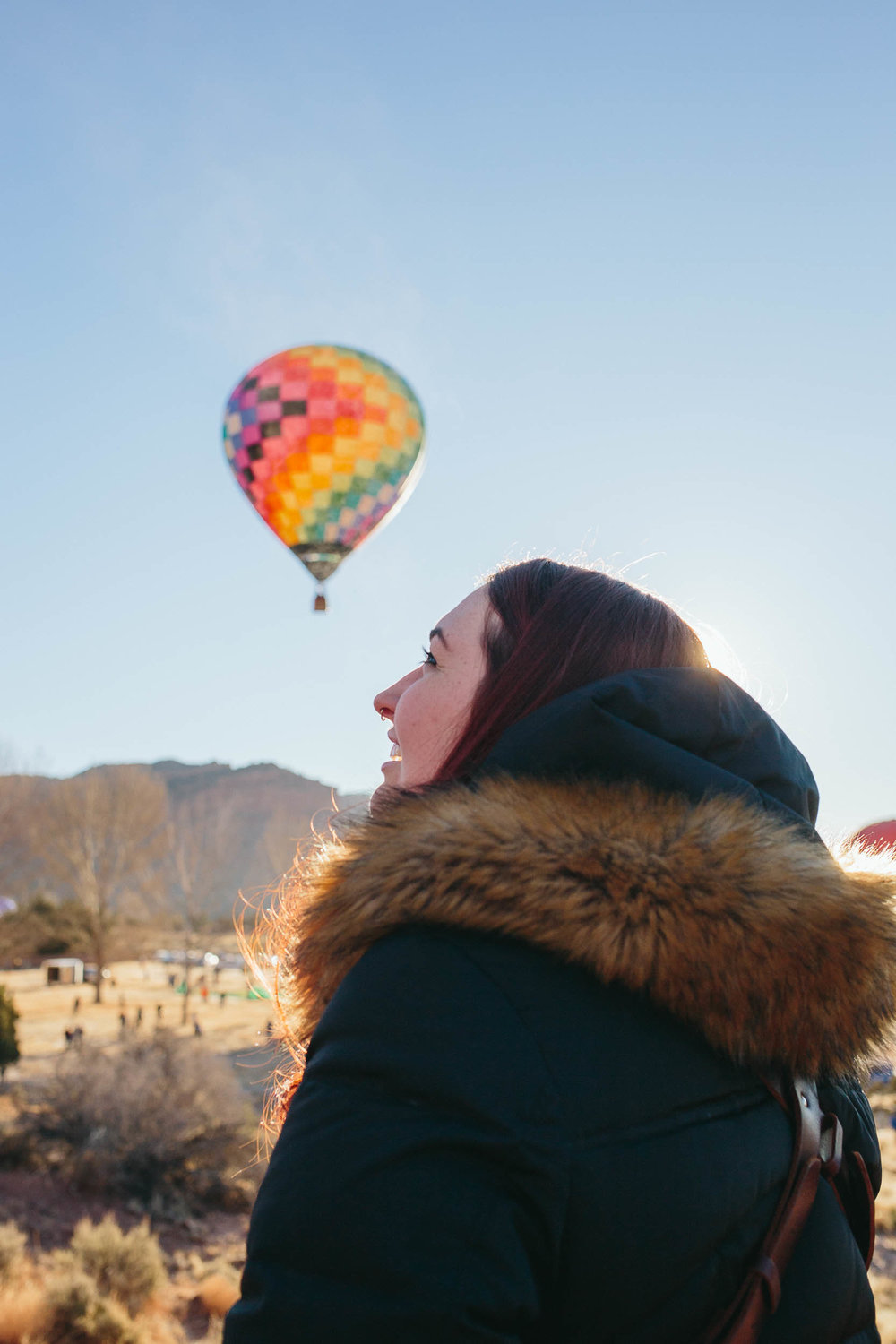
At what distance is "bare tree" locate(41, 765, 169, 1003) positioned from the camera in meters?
32.2

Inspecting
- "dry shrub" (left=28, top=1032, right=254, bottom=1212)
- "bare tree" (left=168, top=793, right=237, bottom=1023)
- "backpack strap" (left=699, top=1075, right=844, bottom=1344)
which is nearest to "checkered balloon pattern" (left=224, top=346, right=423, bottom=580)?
"dry shrub" (left=28, top=1032, right=254, bottom=1212)

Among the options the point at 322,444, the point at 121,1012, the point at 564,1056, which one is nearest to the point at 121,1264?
the point at 564,1056

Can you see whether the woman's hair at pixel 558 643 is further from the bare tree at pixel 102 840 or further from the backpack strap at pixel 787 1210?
the bare tree at pixel 102 840

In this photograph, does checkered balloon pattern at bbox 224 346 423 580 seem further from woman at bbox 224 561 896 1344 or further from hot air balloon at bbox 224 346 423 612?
woman at bbox 224 561 896 1344

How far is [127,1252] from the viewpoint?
7.31 meters

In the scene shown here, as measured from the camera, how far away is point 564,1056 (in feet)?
2.88

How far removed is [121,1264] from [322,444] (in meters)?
10.5

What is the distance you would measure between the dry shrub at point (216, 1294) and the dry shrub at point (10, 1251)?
148cm

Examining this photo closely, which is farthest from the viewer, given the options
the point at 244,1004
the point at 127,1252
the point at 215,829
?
the point at 215,829

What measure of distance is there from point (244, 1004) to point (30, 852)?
881 cm

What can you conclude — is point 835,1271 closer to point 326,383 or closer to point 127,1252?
point 127,1252

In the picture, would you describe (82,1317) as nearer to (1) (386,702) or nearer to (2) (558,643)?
(1) (386,702)

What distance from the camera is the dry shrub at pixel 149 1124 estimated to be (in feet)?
32.9

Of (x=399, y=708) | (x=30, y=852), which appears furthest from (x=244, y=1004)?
(x=399, y=708)
